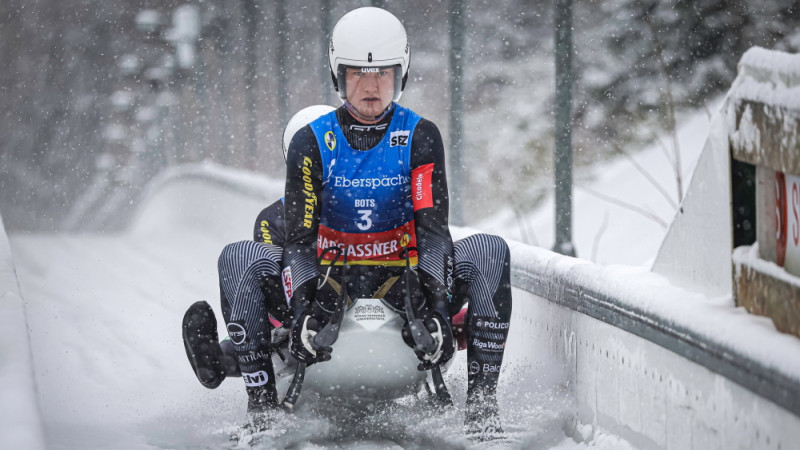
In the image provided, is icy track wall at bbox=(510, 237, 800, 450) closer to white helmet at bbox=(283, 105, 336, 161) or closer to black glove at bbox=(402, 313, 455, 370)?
black glove at bbox=(402, 313, 455, 370)

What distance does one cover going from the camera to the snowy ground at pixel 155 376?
4.38 metres

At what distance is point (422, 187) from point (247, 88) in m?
33.6

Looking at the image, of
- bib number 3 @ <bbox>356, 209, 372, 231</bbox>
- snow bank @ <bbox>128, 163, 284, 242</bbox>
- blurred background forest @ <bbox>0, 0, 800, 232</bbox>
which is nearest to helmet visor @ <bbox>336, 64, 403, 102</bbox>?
bib number 3 @ <bbox>356, 209, 372, 231</bbox>

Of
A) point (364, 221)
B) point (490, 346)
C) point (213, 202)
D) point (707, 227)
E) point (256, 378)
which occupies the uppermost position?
point (707, 227)

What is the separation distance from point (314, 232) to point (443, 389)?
820 millimetres

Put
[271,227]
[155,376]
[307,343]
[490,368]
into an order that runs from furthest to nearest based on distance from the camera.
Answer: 1. [155,376]
2. [271,227]
3. [490,368]
4. [307,343]

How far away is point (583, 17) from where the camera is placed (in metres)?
27.9

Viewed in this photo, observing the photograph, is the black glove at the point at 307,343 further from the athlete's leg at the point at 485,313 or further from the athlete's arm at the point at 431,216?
the athlete's leg at the point at 485,313

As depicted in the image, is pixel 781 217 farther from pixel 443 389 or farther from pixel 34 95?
pixel 34 95

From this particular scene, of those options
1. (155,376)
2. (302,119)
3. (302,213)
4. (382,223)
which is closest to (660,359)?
(382,223)

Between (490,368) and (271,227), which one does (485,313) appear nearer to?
(490,368)

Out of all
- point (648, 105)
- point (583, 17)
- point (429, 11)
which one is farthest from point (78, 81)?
point (648, 105)

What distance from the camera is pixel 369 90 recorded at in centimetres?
466

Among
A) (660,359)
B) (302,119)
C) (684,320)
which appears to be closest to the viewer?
(684,320)
